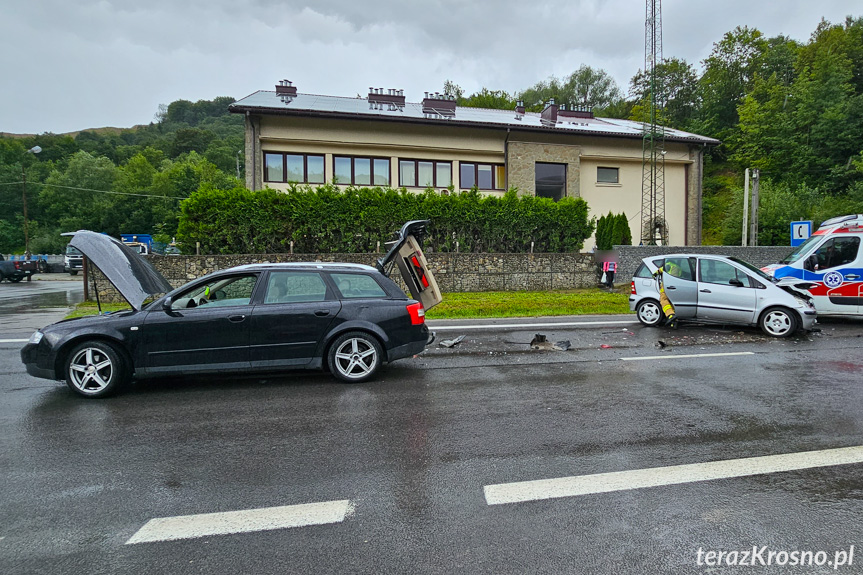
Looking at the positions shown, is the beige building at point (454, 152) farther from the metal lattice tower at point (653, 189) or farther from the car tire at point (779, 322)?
the car tire at point (779, 322)

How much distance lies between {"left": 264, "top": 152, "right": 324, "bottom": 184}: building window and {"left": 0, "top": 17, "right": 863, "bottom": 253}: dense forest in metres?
6.33

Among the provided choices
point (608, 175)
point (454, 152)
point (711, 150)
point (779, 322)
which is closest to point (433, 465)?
point (779, 322)

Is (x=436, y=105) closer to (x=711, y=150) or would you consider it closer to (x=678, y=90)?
(x=711, y=150)

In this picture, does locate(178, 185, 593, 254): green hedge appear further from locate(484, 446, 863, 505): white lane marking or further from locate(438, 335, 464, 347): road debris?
locate(484, 446, 863, 505): white lane marking

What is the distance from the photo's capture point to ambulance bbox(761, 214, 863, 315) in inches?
438

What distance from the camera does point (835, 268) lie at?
37.0 feet

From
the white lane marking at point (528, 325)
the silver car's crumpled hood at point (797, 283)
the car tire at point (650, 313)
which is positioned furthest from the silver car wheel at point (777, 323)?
the white lane marking at point (528, 325)

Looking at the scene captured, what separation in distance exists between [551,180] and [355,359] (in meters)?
21.5

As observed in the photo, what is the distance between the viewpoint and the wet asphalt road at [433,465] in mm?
2750

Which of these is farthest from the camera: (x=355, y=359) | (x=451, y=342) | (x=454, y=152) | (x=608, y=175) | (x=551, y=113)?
(x=551, y=113)

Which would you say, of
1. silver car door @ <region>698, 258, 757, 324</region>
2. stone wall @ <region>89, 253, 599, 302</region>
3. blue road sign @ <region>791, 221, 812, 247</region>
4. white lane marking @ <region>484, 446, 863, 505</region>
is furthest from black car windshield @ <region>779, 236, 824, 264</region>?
white lane marking @ <region>484, 446, 863, 505</region>

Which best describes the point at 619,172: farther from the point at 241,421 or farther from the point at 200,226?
the point at 241,421

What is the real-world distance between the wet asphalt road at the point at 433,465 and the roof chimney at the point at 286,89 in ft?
75.2

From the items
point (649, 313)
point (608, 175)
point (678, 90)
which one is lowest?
point (649, 313)
